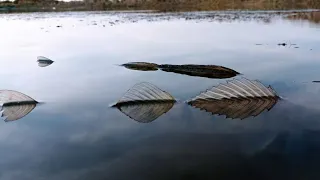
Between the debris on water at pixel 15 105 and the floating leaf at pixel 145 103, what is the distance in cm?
112

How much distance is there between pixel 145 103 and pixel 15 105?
1.72 meters

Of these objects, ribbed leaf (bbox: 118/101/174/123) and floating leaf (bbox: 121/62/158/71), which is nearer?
ribbed leaf (bbox: 118/101/174/123)

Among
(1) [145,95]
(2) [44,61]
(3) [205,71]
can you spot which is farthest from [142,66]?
(2) [44,61]

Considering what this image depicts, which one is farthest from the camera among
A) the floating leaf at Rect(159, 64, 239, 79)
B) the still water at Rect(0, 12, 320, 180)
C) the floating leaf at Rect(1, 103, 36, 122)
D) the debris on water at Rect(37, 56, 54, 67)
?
the debris on water at Rect(37, 56, 54, 67)

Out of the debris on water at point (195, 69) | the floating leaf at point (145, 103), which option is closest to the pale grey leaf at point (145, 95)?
the floating leaf at point (145, 103)

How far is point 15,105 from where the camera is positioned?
467 centimetres

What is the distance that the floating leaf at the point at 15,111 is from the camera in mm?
4227

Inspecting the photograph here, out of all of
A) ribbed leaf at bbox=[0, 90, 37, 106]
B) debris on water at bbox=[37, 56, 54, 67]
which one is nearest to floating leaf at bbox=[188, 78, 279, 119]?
ribbed leaf at bbox=[0, 90, 37, 106]

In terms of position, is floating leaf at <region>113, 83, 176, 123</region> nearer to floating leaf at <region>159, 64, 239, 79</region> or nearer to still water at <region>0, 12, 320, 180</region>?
still water at <region>0, 12, 320, 180</region>

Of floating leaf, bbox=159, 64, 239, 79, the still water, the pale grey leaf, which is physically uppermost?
floating leaf, bbox=159, 64, 239, 79

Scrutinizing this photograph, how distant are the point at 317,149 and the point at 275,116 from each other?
2.97 ft

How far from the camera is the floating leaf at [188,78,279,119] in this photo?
13.3 ft

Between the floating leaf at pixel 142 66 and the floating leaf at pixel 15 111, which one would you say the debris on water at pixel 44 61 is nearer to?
the floating leaf at pixel 142 66

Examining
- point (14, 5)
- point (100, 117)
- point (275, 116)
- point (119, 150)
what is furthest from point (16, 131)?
point (14, 5)
